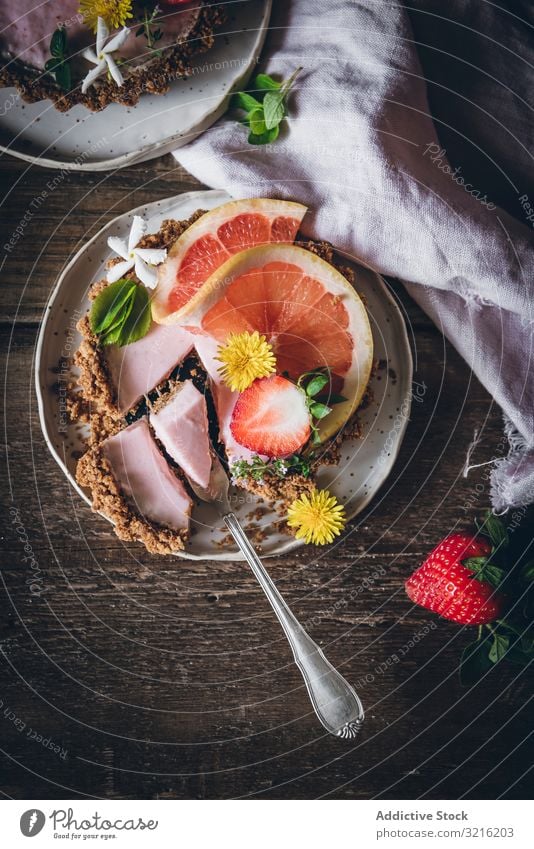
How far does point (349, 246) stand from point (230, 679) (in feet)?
2.92

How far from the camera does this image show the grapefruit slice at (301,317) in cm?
112

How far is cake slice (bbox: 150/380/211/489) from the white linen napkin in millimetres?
400

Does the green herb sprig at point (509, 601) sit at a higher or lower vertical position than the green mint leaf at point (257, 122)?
lower

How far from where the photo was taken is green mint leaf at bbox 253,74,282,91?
117 centimetres

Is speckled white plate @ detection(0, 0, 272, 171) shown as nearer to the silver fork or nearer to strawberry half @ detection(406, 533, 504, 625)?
the silver fork

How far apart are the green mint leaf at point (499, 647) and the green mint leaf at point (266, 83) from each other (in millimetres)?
1101

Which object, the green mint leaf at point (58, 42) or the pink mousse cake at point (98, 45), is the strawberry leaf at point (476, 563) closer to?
the pink mousse cake at point (98, 45)

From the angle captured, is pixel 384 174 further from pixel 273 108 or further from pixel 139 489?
pixel 139 489

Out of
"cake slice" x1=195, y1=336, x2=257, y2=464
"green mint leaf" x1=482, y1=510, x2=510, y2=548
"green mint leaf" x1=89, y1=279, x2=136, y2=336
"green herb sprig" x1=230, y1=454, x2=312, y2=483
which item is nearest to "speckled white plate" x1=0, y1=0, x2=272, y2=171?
"green mint leaf" x1=89, y1=279, x2=136, y2=336

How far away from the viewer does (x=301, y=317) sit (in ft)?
3.78

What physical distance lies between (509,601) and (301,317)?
0.66m

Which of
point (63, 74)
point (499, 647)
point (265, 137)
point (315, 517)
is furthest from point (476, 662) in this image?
point (63, 74)

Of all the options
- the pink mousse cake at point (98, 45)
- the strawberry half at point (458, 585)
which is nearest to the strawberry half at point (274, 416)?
the strawberry half at point (458, 585)
